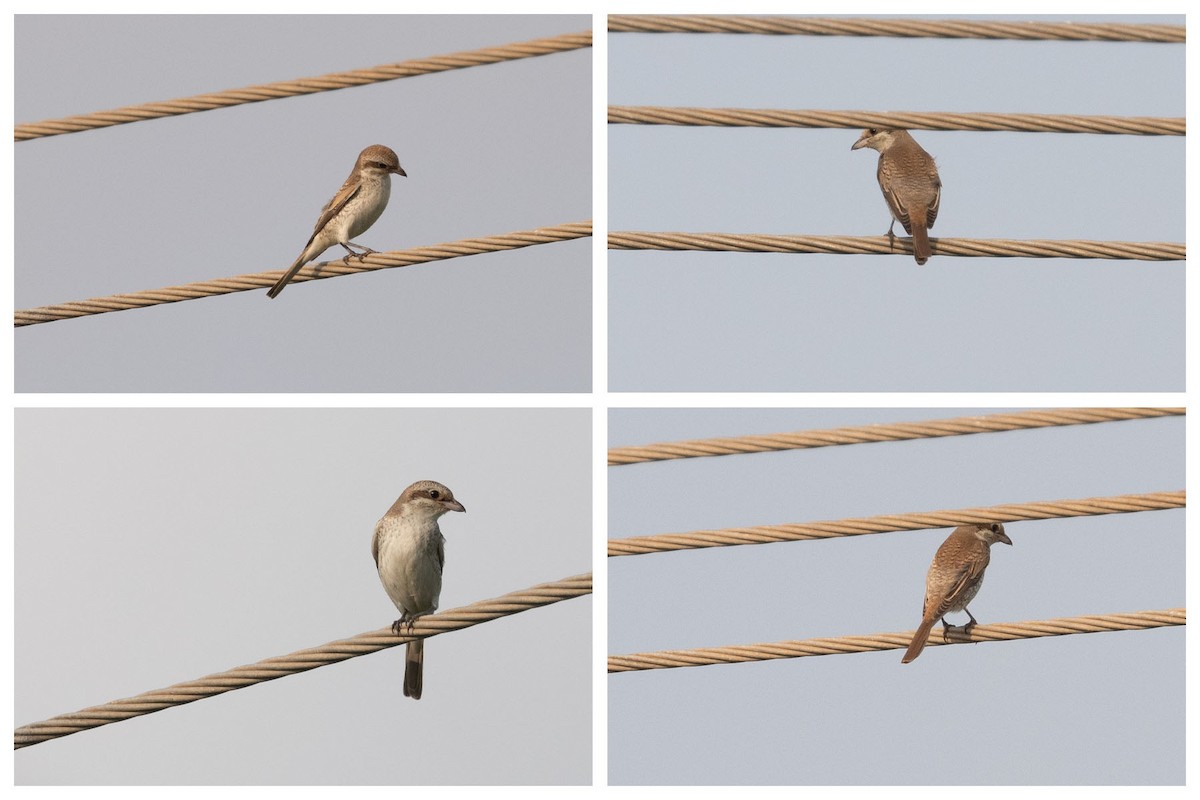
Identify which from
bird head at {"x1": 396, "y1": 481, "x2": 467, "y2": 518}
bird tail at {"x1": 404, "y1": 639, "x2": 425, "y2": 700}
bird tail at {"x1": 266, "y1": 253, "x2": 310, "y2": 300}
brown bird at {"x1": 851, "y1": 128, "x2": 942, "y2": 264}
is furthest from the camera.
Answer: brown bird at {"x1": 851, "y1": 128, "x2": 942, "y2": 264}

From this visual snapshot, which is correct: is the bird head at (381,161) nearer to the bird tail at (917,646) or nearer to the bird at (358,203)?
the bird at (358,203)

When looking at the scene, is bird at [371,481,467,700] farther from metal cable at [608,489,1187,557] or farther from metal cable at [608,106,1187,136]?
metal cable at [608,106,1187,136]

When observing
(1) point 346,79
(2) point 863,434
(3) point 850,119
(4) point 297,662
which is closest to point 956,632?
(2) point 863,434

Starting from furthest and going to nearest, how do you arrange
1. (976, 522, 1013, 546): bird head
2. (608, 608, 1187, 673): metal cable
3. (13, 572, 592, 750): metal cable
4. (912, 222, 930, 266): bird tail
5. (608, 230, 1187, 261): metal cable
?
(976, 522, 1013, 546): bird head < (912, 222, 930, 266): bird tail < (608, 230, 1187, 261): metal cable < (608, 608, 1187, 673): metal cable < (13, 572, 592, 750): metal cable

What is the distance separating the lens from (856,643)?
628 centimetres

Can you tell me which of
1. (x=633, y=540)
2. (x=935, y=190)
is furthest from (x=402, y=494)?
(x=935, y=190)

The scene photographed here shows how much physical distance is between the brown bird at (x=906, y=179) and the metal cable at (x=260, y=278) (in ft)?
7.69

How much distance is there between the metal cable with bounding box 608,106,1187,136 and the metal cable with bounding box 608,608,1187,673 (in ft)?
7.41

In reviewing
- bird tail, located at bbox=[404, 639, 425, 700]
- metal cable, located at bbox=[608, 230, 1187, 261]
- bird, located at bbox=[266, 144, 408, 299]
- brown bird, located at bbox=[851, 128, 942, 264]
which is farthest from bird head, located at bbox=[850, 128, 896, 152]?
bird tail, located at bbox=[404, 639, 425, 700]

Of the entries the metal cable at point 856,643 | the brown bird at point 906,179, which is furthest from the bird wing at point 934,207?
the metal cable at point 856,643

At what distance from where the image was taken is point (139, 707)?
5570mm

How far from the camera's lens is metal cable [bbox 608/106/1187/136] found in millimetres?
6930

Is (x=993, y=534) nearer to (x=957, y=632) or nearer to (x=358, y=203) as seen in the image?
(x=957, y=632)

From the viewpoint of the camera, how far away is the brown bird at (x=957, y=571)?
8.03 m
